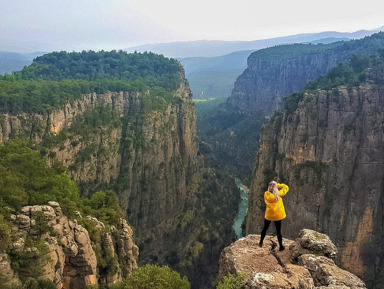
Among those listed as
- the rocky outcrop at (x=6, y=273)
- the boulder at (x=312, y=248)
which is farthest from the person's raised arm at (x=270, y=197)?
the rocky outcrop at (x=6, y=273)

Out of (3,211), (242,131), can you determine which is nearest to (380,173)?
(3,211)

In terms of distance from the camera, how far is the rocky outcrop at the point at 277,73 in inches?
5581

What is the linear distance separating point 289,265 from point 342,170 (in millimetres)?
41700

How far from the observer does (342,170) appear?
2073 inches

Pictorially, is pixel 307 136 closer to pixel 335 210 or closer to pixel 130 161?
pixel 335 210

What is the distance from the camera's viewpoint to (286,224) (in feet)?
183

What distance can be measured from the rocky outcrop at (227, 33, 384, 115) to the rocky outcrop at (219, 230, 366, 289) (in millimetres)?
123609

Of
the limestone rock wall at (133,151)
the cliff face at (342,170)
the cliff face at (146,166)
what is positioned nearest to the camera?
the cliff face at (342,170)

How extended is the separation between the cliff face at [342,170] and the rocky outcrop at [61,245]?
36558 mm

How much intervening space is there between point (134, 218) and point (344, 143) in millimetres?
41084

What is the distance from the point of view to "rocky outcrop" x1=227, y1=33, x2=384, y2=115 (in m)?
142

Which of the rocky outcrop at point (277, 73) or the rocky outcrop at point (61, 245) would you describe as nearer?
the rocky outcrop at point (61, 245)

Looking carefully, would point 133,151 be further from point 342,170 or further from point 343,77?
point 343,77

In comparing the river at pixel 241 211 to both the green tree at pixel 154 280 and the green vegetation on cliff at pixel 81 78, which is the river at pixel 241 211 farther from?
the green tree at pixel 154 280
